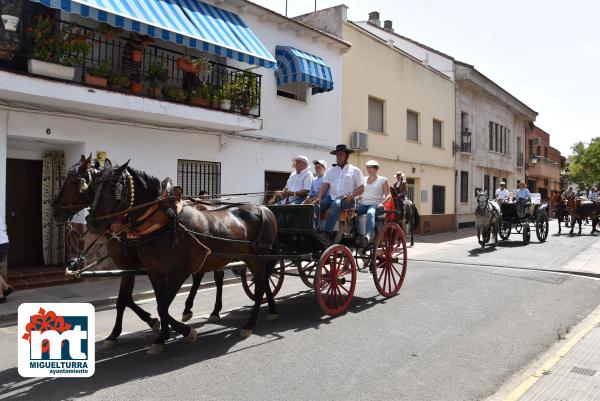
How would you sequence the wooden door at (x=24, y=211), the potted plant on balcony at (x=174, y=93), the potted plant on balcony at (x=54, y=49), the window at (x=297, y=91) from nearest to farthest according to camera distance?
the potted plant on balcony at (x=54, y=49)
the wooden door at (x=24, y=211)
the potted plant on balcony at (x=174, y=93)
the window at (x=297, y=91)

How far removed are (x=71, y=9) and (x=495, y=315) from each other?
808 centimetres

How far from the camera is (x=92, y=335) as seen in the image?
447 centimetres

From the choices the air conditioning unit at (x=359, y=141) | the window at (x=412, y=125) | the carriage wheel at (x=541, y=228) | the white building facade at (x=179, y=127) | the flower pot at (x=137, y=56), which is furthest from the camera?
the window at (x=412, y=125)

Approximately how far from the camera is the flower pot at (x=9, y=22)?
8.20 meters

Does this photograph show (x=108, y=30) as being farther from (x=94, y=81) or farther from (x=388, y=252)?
(x=388, y=252)

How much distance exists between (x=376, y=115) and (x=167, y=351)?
1488 centimetres

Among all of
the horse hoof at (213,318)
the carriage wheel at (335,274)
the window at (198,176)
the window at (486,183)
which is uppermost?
the window at (486,183)

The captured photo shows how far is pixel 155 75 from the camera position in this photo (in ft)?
33.8

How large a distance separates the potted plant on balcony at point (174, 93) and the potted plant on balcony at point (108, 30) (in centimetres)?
143

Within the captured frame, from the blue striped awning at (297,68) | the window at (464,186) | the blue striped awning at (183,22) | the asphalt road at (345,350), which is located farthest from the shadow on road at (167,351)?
the window at (464,186)

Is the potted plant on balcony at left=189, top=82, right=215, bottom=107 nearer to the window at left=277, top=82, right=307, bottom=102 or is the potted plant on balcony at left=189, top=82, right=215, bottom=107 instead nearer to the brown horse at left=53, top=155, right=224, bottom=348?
the window at left=277, top=82, right=307, bottom=102

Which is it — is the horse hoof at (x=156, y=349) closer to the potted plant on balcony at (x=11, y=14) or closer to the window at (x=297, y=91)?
the potted plant on balcony at (x=11, y=14)

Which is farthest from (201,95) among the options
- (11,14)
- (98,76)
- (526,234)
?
(526,234)

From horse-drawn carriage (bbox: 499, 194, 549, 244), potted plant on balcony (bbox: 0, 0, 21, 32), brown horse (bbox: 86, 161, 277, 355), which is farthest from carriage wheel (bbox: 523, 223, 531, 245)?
potted plant on balcony (bbox: 0, 0, 21, 32)
